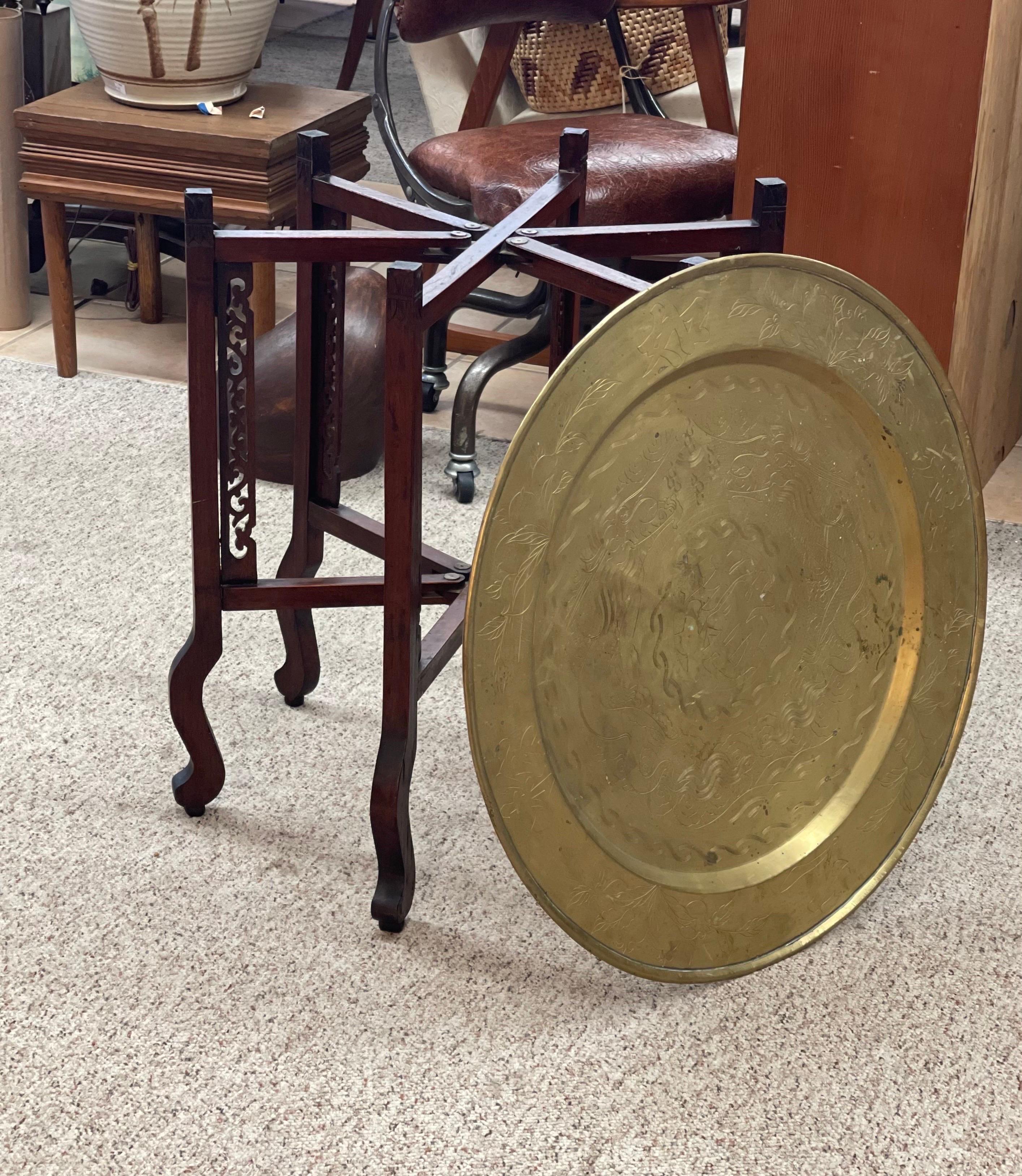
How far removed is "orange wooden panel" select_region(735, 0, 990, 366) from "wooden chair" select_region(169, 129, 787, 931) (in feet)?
2.06

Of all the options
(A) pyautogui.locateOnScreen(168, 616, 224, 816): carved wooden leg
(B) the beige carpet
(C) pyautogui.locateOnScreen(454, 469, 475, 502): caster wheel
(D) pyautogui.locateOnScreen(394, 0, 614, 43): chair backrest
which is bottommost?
(B) the beige carpet

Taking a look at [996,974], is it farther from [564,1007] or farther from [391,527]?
[391,527]

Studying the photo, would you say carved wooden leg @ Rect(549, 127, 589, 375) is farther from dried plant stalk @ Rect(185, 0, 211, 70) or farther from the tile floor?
dried plant stalk @ Rect(185, 0, 211, 70)

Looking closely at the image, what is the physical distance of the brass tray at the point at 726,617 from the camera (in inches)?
43.8

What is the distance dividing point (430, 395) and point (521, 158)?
1.63 ft

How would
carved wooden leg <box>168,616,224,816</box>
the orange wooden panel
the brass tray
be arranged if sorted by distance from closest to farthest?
the brass tray → carved wooden leg <box>168,616,224,816</box> → the orange wooden panel

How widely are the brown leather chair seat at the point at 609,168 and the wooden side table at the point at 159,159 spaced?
248 millimetres

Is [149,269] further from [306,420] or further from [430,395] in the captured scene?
[306,420]

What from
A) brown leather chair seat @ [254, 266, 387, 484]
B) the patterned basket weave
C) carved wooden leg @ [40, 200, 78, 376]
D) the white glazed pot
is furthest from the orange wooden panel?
carved wooden leg @ [40, 200, 78, 376]

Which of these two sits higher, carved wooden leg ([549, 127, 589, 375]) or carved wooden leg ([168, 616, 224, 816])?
carved wooden leg ([549, 127, 589, 375])

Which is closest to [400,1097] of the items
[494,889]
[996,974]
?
[494,889]

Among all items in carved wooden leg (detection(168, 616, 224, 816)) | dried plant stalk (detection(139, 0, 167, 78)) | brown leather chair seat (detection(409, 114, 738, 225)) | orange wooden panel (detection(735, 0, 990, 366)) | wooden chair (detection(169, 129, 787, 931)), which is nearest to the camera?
wooden chair (detection(169, 129, 787, 931))

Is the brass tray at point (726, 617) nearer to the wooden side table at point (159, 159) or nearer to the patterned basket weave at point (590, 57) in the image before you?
the wooden side table at point (159, 159)

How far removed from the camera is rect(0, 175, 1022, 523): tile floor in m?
2.54
